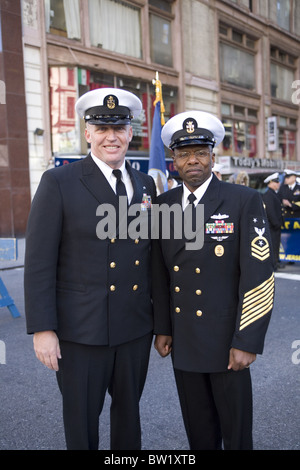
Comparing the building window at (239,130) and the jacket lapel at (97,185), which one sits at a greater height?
the building window at (239,130)

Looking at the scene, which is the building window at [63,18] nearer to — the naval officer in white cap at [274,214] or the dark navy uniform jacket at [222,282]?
the naval officer in white cap at [274,214]

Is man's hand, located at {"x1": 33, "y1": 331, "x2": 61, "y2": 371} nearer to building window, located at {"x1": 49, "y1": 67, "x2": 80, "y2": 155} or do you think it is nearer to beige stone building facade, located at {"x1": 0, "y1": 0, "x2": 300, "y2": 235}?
beige stone building facade, located at {"x1": 0, "y1": 0, "x2": 300, "y2": 235}

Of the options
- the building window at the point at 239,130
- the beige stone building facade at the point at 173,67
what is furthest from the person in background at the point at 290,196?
the building window at the point at 239,130

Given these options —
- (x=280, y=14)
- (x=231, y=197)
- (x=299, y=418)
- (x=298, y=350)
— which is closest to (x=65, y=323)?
(x=231, y=197)

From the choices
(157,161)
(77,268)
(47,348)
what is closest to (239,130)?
(157,161)

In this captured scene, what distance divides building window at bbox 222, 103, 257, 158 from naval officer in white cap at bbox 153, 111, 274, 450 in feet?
69.0

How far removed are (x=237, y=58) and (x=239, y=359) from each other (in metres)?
24.6

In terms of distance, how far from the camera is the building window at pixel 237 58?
2306 cm

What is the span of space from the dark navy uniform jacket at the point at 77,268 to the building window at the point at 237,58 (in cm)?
2249

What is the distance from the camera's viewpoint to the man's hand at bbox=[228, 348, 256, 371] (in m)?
2.20

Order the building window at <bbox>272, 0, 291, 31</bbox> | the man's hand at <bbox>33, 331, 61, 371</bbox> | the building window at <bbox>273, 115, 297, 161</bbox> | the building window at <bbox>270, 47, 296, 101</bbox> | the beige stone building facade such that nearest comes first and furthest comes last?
1. the man's hand at <bbox>33, 331, 61, 371</bbox>
2. the beige stone building facade
3. the building window at <bbox>272, 0, 291, 31</bbox>
4. the building window at <bbox>270, 47, 296, 101</bbox>
5. the building window at <bbox>273, 115, 297, 161</bbox>

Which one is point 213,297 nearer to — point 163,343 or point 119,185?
point 163,343

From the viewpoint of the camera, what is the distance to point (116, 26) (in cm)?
1739

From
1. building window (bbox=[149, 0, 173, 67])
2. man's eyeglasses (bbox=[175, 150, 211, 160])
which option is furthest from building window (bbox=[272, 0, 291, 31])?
man's eyeglasses (bbox=[175, 150, 211, 160])
